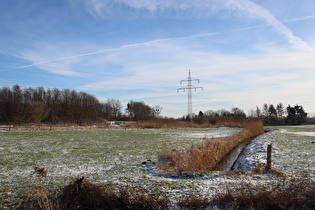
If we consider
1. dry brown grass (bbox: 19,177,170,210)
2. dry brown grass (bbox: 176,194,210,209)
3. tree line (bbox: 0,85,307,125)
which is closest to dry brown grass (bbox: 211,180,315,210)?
dry brown grass (bbox: 176,194,210,209)

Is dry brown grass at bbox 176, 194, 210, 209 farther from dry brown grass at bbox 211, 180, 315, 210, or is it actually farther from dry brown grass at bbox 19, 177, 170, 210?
Result: dry brown grass at bbox 19, 177, 170, 210

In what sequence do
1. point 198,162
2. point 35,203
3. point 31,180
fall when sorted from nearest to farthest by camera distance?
point 35,203, point 31,180, point 198,162

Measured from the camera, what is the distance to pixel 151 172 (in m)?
10.9

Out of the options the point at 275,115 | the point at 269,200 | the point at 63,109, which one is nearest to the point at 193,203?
the point at 269,200

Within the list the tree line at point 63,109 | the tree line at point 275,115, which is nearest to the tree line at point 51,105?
the tree line at point 63,109

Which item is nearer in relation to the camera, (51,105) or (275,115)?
(51,105)

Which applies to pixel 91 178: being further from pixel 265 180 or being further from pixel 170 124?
pixel 170 124

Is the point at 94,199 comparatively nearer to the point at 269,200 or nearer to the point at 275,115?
the point at 269,200

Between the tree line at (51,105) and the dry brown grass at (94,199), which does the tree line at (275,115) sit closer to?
the tree line at (51,105)

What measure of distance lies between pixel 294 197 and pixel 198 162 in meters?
6.35

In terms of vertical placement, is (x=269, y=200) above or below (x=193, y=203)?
above

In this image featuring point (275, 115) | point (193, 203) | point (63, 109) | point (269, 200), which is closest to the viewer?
point (269, 200)

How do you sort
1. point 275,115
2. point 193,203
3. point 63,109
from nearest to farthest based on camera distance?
point 193,203
point 63,109
point 275,115

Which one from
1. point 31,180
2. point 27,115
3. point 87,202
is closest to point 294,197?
point 87,202
